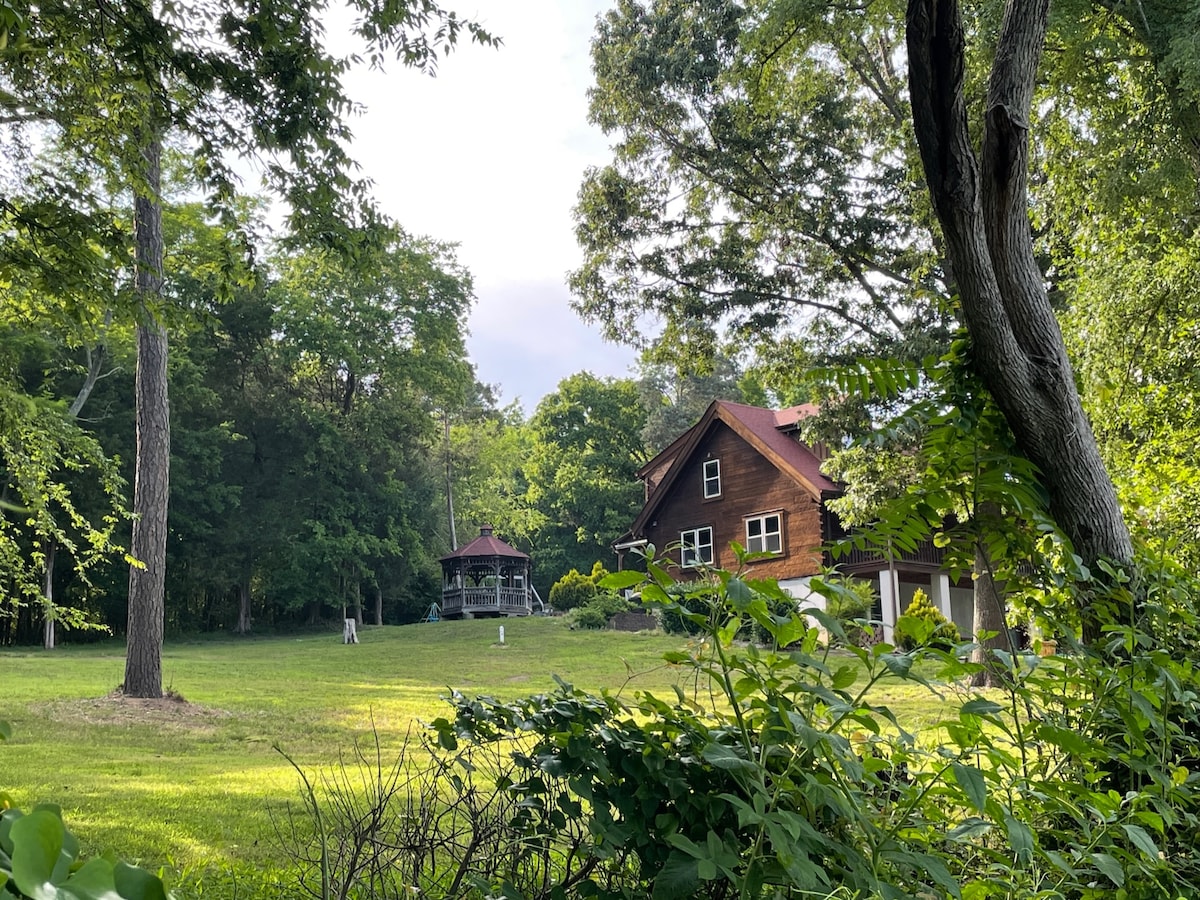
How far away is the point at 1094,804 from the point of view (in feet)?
5.99

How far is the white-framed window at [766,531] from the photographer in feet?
86.2

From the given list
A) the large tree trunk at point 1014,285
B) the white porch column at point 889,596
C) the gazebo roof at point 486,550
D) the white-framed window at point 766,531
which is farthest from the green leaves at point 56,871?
the gazebo roof at point 486,550

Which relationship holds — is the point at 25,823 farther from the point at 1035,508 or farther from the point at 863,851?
the point at 1035,508

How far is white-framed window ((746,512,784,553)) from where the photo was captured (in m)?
26.3

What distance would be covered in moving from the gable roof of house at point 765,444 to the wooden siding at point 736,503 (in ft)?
0.87

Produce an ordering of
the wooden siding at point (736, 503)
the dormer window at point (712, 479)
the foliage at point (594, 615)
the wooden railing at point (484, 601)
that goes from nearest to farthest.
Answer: the wooden siding at point (736, 503), the foliage at point (594, 615), the dormer window at point (712, 479), the wooden railing at point (484, 601)

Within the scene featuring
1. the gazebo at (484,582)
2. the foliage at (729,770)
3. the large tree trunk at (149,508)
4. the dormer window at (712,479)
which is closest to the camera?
the foliage at (729,770)

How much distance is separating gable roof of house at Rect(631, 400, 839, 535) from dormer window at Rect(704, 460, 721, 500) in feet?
2.42

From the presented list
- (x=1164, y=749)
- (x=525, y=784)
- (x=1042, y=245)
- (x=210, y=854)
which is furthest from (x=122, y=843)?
(x=1042, y=245)

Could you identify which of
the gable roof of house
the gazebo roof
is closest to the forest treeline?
the gazebo roof

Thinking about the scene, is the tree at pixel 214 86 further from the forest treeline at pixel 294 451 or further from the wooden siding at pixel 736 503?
the forest treeline at pixel 294 451

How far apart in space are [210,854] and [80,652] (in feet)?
75.4

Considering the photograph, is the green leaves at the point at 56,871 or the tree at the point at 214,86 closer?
the green leaves at the point at 56,871

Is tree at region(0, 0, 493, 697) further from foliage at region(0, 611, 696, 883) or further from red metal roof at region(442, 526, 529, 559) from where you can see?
red metal roof at region(442, 526, 529, 559)
